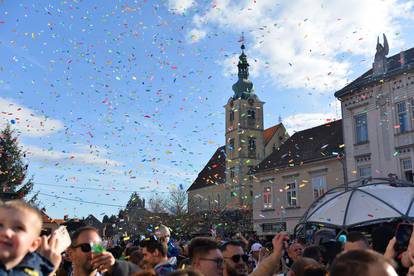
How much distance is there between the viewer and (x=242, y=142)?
6100 centimetres

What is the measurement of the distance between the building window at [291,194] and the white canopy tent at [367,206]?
63.9ft

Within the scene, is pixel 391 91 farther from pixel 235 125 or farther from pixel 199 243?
pixel 235 125

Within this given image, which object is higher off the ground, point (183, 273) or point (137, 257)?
point (183, 273)

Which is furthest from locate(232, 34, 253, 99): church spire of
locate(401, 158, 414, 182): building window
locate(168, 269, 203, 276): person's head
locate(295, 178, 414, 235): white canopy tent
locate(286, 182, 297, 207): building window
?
locate(168, 269, 203, 276): person's head

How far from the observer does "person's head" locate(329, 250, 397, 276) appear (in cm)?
219

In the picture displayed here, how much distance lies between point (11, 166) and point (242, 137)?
1332 inches

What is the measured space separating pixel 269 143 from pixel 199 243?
2347 inches

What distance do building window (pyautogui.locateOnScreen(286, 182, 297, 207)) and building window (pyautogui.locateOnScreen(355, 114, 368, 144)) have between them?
353 inches

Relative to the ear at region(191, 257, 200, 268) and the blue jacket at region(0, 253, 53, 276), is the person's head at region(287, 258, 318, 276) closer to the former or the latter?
the ear at region(191, 257, 200, 268)

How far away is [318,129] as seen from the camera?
40938 mm

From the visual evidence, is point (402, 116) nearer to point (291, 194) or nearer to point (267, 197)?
point (291, 194)

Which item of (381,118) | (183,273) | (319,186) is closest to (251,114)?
(319,186)

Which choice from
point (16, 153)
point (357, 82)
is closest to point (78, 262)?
point (357, 82)

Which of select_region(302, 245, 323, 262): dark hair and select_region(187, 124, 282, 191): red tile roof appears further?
select_region(187, 124, 282, 191): red tile roof
